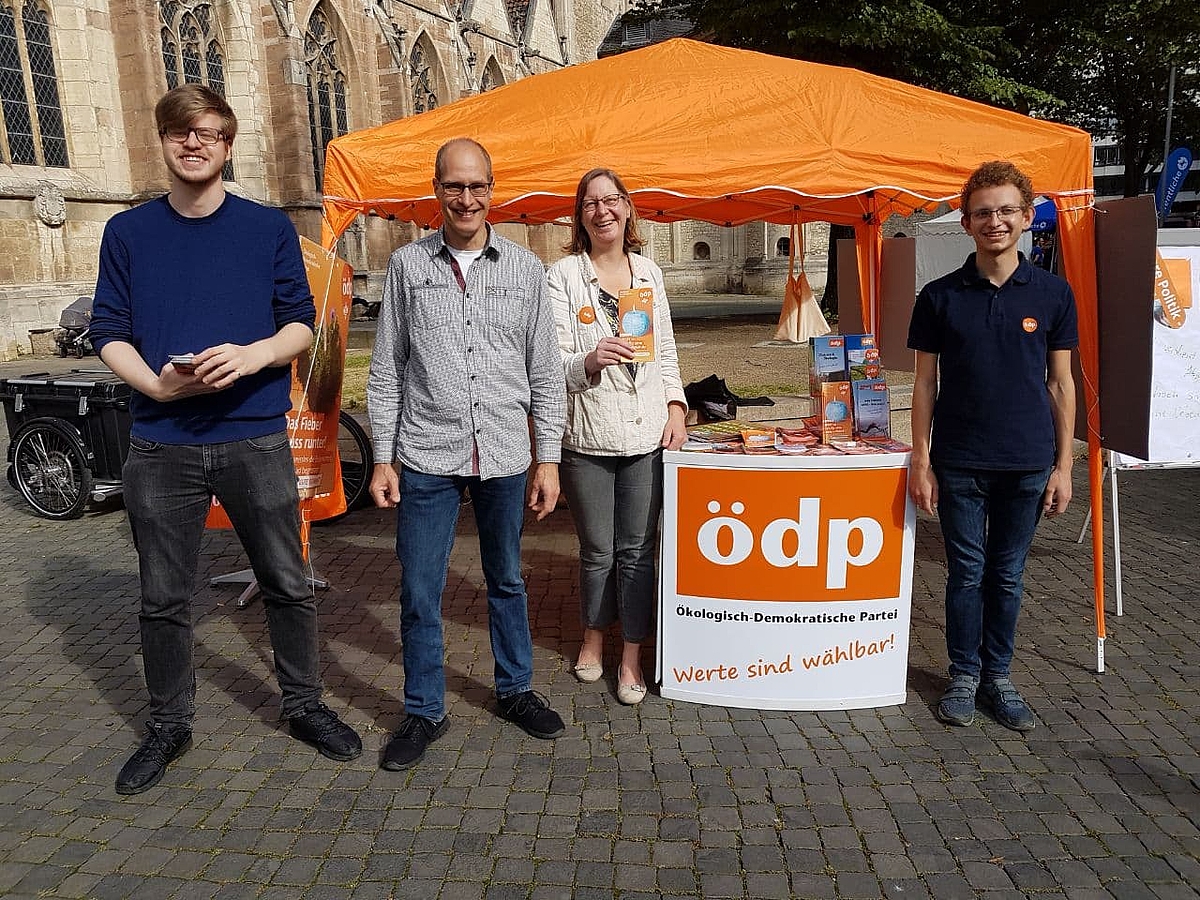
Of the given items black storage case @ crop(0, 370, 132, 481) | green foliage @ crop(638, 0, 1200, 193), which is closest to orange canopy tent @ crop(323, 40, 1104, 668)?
black storage case @ crop(0, 370, 132, 481)

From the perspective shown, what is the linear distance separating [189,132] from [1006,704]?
352 cm

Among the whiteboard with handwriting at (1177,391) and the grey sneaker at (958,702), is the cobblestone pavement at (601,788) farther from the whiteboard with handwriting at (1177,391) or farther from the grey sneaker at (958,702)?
the whiteboard with handwriting at (1177,391)

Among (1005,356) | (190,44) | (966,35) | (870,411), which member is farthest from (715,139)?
(190,44)

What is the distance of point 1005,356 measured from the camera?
312 centimetres

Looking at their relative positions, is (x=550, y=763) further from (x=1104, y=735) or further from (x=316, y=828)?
(x=1104, y=735)

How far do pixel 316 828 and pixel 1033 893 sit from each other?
2148 mm

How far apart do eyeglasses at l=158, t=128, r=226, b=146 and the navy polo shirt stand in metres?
2.54

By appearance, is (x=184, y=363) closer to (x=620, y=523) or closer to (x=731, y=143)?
(x=620, y=523)

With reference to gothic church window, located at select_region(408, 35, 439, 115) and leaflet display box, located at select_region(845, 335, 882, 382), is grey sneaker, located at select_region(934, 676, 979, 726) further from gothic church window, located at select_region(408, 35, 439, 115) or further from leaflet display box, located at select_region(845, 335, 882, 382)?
gothic church window, located at select_region(408, 35, 439, 115)

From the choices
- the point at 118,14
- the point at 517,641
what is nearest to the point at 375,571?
the point at 517,641

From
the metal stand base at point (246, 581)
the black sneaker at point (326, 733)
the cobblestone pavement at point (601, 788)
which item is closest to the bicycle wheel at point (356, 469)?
the metal stand base at point (246, 581)

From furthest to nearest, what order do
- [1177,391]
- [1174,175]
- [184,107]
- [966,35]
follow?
[1174,175]
[966,35]
[1177,391]
[184,107]

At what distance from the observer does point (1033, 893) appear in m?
2.46

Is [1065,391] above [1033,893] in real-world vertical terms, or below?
above
